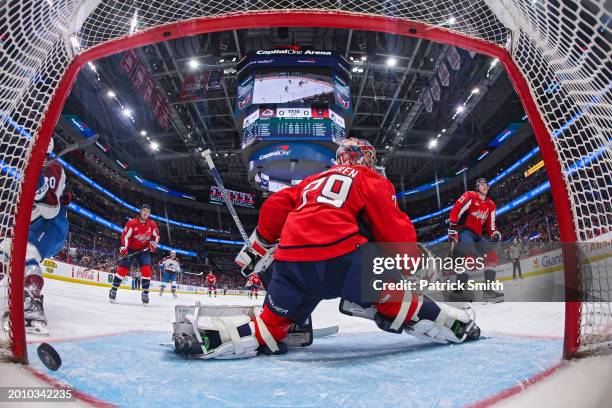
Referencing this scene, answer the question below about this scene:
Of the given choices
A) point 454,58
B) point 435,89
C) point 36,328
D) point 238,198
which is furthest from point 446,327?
point 238,198

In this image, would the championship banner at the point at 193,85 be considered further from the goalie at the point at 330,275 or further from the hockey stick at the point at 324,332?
the goalie at the point at 330,275

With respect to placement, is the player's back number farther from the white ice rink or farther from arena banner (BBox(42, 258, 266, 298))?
arena banner (BBox(42, 258, 266, 298))

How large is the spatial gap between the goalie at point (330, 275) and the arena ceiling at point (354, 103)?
8.17 metres

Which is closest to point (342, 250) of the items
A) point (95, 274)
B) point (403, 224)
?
point (403, 224)

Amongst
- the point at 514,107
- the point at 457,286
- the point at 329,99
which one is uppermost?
the point at 514,107

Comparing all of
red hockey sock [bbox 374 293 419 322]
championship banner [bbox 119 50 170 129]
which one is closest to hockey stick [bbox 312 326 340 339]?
red hockey sock [bbox 374 293 419 322]

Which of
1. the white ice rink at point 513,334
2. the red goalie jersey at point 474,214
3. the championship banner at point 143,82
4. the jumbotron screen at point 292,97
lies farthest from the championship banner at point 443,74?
the white ice rink at point 513,334

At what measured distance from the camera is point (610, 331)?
3.58ft

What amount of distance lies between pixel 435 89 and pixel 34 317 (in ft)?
36.9

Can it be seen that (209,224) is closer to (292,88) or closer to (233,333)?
(292,88)

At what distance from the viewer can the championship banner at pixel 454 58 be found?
9.05 meters

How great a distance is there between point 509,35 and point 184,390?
1.51 m

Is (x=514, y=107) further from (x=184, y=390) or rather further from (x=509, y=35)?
(x=184, y=390)

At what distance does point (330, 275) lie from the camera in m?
1.26
